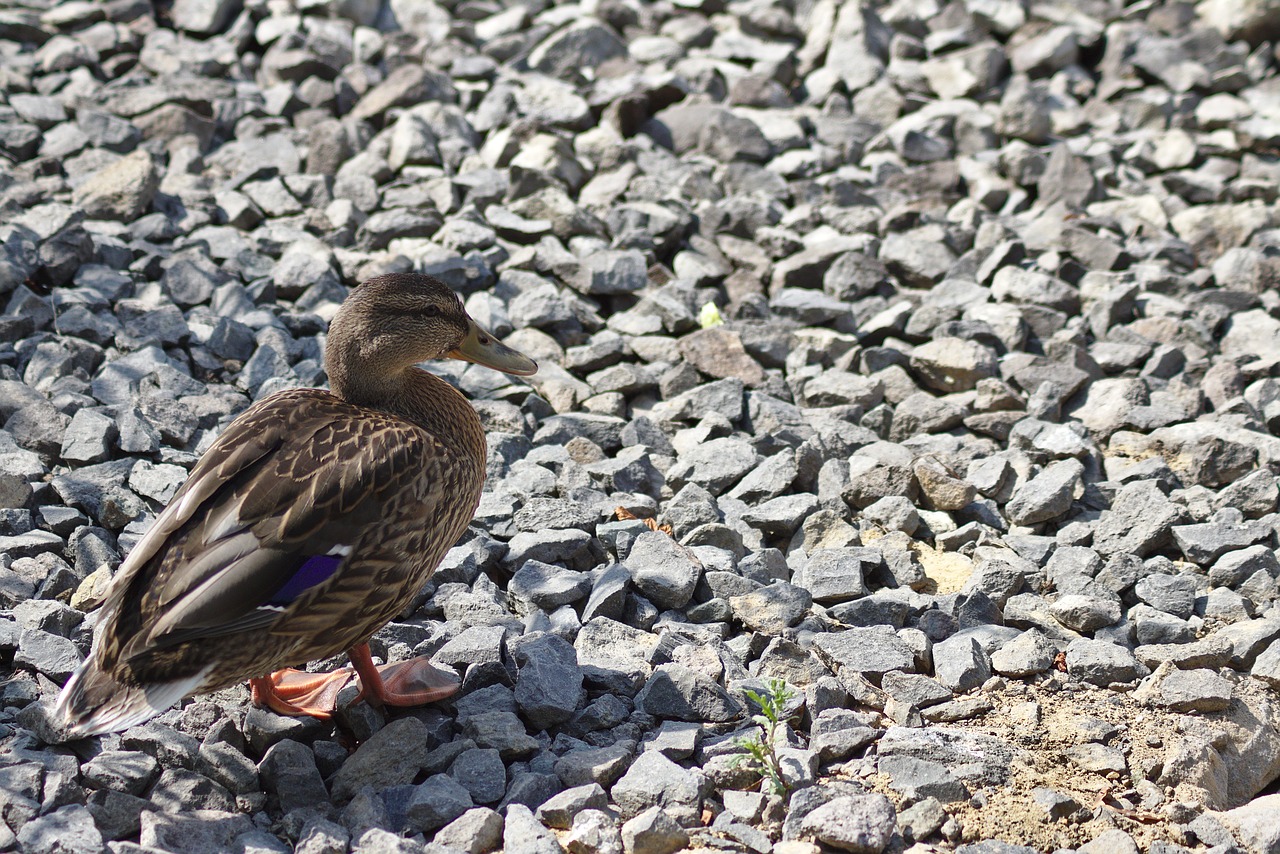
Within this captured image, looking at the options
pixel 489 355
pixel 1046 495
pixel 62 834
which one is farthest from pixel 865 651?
pixel 62 834

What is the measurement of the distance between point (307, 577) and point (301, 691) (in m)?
0.55

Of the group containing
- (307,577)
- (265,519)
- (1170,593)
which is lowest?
(1170,593)

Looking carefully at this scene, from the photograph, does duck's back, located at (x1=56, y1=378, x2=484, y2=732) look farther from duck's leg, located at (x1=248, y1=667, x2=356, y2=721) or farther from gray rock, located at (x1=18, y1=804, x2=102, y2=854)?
gray rock, located at (x1=18, y1=804, x2=102, y2=854)

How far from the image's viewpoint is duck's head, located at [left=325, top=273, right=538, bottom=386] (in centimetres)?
370

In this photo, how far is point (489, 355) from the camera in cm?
402

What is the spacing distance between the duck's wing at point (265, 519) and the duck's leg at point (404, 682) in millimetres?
326

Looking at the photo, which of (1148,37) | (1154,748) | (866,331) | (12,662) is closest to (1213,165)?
(1148,37)

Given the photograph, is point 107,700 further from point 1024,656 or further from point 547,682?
point 1024,656

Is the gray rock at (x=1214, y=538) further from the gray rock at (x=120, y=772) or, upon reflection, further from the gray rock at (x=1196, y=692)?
the gray rock at (x=120, y=772)

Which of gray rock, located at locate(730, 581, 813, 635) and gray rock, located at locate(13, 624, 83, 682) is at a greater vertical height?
gray rock, located at locate(13, 624, 83, 682)

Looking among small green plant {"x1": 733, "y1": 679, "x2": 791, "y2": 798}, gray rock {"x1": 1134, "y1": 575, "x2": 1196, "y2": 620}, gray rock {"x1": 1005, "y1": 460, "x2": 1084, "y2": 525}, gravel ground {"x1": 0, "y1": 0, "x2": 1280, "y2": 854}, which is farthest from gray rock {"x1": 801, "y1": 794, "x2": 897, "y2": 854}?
gray rock {"x1": 1005, "y1": 460, "x2": 1084, "y2": 525}

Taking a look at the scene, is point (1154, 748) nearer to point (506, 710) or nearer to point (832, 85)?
point (506, 710)

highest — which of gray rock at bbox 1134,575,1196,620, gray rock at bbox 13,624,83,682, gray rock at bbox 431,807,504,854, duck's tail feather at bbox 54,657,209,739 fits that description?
duck's tail feather at bbox 54,657,209,739

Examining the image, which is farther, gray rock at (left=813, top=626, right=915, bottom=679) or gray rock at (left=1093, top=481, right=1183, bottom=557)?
gray rock at (left=1093, top=481, right=1183, bottom=557)
